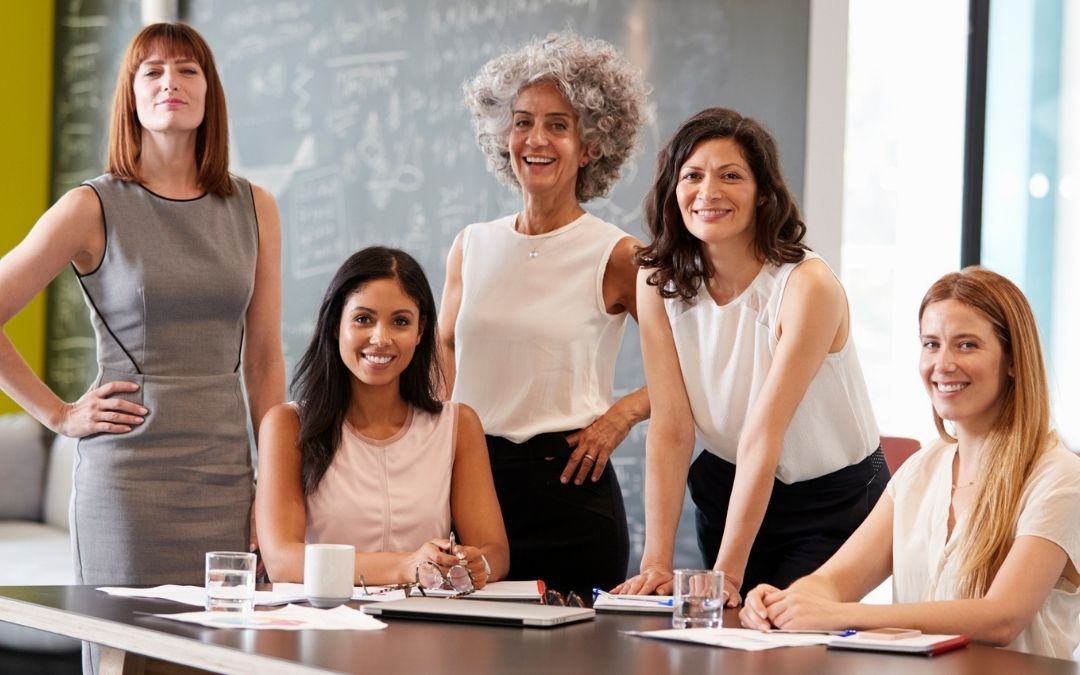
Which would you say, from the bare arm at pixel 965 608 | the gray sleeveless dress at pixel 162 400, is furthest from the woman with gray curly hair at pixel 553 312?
the bare arm at pixel 965 608

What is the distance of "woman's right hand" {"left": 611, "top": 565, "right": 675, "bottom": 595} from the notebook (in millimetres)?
516

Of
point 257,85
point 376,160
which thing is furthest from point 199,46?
point 257,85

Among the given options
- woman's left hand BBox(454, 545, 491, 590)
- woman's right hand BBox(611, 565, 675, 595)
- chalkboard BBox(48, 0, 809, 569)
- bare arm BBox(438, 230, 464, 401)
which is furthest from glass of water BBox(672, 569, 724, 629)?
chalkboard BBox(48, 0, 809, 569)

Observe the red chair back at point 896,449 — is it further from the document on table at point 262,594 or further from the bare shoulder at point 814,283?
the document on table at point 262,594

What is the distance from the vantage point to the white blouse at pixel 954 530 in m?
1.89

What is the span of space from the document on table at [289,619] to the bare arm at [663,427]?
2.40ft

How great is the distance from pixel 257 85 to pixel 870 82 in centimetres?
247

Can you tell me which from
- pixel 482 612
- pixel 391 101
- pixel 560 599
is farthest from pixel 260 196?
pixel 391 101

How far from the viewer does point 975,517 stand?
6.41 ft

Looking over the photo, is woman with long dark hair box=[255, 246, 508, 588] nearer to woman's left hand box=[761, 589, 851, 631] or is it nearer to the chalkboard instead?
woman's left hand box=[761, 589, 851, 631]

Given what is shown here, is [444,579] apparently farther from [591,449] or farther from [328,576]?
[591,449]

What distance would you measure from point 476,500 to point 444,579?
0.39 m

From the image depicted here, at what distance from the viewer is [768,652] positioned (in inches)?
62.2

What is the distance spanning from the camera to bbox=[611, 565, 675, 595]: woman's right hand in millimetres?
2137
